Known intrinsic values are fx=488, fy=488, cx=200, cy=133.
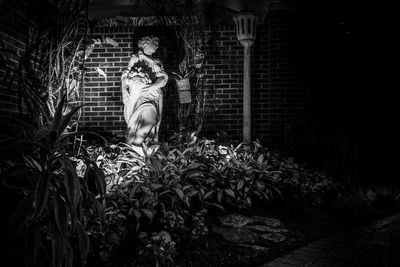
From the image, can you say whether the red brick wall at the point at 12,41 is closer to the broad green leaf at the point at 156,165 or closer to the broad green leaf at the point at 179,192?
the broad green leaf at the point at 156,165

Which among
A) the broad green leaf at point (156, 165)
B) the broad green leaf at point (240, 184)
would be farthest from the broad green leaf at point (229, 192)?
the broad green leaf at point (156, 165)

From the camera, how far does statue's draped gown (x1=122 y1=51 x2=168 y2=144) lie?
5785 millimetres

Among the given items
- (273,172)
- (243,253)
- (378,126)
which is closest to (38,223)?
(243,253)

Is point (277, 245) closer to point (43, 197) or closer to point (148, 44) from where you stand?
point (43, 197)

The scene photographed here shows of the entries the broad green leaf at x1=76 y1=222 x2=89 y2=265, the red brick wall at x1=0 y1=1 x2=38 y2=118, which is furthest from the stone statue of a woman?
the broad green leaf at x1=76 y1=222 x2=89 y2=265

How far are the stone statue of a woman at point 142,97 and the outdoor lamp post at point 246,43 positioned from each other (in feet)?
5.01

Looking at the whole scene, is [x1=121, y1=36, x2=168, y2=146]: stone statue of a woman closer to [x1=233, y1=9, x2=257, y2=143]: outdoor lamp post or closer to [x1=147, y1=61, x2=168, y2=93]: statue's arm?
[x1=147, y1=61, x2=168, y2=93]: statue's arm

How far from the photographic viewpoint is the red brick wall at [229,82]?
757 cm

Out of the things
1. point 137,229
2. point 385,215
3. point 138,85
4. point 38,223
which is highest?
point 138,85

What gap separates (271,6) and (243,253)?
4.91 metres

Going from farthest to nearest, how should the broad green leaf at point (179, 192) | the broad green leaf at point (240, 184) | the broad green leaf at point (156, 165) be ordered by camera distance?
the broad green leaf at point (240, 184), the broad green leaf at point (156, 165), the broad green leaf at point (179, 192)

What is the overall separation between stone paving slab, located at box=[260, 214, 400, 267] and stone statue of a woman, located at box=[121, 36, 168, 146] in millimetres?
2544

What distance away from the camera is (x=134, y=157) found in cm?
488

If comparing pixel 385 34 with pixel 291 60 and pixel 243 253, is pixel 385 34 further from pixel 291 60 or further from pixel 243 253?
pixel 243 253
